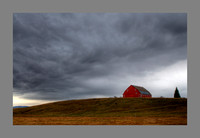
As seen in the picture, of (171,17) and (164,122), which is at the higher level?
(171,17)

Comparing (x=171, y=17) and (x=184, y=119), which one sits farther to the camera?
(x=171, y=17)

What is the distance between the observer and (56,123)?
2917cm

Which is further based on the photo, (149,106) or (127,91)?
(127,91)

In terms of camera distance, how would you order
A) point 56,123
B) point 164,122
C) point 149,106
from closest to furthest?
point 164,122 < point 56,123 < point 149,106

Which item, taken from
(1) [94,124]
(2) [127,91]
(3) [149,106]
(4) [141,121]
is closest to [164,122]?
(4) [141,121]

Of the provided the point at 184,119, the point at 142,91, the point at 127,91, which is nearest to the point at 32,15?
the point at 184,119

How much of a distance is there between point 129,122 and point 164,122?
528 centimetres

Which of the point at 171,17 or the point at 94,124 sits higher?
the point at 171,17

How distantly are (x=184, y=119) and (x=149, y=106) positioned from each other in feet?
48.8

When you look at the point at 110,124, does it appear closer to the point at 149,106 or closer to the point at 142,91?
the point at 149,106

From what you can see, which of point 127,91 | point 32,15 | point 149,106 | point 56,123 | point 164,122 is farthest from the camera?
point 127,91

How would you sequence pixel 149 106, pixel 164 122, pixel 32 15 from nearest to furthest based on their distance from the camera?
pixel 164 122 → pixel 32 15 → pixel 149 106

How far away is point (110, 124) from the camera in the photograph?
91.0ft

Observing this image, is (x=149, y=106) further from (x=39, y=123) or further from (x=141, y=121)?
(x=39, y=123)
